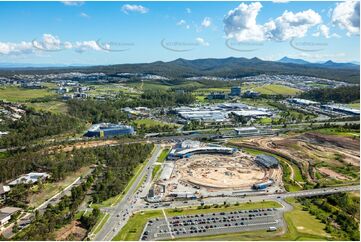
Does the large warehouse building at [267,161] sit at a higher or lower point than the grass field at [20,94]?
lower

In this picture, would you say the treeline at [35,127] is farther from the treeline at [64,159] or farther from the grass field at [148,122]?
the grass field at [148,122]

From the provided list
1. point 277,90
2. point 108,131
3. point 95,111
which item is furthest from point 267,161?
point 277,90

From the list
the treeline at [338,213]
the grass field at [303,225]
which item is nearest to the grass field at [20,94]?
the treeline at [338,213]

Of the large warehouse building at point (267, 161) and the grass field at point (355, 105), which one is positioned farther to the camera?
the grass field at point (355, 105)

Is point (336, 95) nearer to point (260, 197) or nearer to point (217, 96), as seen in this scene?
point (217, 96)

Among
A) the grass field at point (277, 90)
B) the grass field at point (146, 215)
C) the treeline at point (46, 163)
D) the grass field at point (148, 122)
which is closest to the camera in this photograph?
the grass field at point (146, 215)

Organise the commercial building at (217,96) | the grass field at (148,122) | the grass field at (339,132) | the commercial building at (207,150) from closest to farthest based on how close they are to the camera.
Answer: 1. the commercial building at (207,150)
2. the grass field at (339,132)
3. the grass field at (148,122)
4. the commercial building at (217,96)
